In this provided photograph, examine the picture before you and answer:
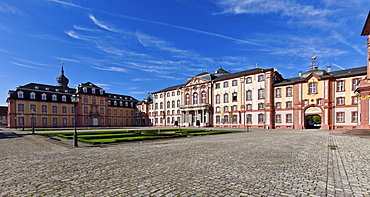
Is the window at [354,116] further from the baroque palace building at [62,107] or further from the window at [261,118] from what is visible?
the baroque palace building at [62,107]

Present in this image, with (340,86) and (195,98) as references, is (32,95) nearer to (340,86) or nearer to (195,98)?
(195,98)

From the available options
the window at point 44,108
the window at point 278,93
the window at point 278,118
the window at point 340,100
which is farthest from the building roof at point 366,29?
the window at point 44,108

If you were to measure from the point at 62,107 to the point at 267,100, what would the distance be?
205ft

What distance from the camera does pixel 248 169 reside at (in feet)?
24.3

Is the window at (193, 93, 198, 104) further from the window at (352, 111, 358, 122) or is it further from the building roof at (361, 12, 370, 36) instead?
the building roof at (361, 12, 370, 36)

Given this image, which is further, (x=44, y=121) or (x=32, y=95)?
(x=44, y=121)

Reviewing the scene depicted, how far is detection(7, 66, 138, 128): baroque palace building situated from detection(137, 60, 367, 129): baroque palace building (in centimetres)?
2109

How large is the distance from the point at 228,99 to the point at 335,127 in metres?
24.4

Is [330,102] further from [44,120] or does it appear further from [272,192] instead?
[44,120]

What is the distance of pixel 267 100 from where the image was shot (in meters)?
47.0

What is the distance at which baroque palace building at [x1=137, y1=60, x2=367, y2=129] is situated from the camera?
38406mm

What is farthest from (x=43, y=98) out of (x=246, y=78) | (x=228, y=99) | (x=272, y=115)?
(x=272, y=115)

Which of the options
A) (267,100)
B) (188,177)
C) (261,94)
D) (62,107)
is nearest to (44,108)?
(62,107)

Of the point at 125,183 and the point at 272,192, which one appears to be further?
the point at 125,183
